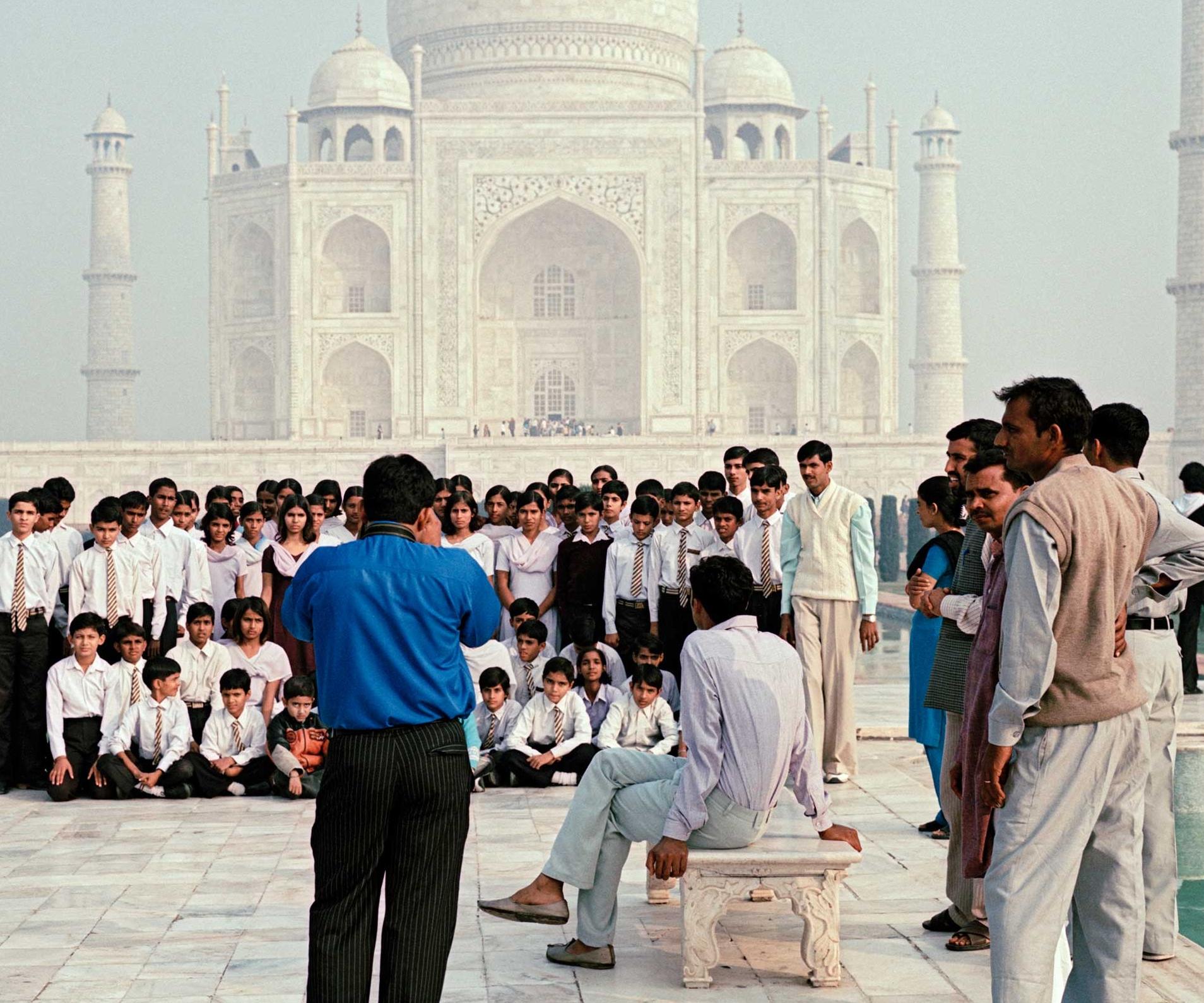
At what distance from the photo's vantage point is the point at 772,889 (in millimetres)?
3336

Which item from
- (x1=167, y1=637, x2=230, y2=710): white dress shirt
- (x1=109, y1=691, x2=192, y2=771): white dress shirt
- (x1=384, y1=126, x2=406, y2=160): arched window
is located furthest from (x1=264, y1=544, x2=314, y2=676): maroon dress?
(x1=384, y1=126, x2=406, y2=160): arched window

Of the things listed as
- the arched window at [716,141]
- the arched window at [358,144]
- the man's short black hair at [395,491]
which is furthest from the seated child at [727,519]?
the arched window at [716,141]

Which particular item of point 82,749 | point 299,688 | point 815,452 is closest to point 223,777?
point 299,688

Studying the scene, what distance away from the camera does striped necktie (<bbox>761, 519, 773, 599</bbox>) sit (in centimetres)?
571

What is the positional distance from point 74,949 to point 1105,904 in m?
2.05

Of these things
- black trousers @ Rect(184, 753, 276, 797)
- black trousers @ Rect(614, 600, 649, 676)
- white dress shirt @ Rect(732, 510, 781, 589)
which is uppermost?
white dress shirt @ Rect(732, 510, 781, 589)

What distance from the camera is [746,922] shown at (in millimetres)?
3695

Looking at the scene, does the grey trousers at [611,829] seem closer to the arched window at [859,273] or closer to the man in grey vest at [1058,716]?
the man in grey vest at [1058,716]

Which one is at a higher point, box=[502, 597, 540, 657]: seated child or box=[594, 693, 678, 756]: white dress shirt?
box=[502, 597, 540, 657]: seated child

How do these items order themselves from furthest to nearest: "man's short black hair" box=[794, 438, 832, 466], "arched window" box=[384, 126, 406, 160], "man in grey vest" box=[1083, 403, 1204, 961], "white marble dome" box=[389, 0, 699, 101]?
"arched window" box=[384, 126, 406, 160] < "white marble dome" box=[389, 0, 699, 101] < "man's short black hair" box=[794, 438, 832, 466] < "man in grey vest" box=[1083, 403, 1204, 961]

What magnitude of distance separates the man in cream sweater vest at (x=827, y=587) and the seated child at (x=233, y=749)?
170 centimetres

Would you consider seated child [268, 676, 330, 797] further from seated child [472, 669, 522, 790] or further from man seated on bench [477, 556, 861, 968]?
man seated on bench [477, 556, 861, 968]

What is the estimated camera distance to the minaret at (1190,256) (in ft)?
76.6

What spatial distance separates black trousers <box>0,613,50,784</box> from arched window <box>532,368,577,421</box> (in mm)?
22718
